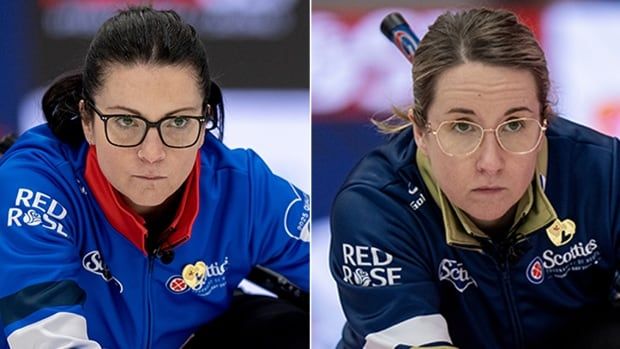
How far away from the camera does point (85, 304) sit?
114 centimetres

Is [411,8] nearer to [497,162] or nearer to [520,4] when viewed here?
[520,4]

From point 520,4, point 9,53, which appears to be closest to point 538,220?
point 520,4

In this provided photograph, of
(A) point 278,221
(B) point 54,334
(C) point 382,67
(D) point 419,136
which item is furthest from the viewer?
(C) point 382,67

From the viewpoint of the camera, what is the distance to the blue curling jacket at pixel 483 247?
3.70 ft

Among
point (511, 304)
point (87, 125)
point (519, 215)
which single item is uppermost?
point (87, 125)

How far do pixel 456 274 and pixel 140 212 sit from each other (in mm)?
381

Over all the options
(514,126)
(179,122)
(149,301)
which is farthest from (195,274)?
(514,126)

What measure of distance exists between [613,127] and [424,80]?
38 cm

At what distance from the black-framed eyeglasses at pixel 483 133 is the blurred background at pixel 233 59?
31 cm

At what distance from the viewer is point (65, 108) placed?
1163mm

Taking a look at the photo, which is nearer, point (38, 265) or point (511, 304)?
point (38, 265)

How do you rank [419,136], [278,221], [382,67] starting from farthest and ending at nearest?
[382,67] → [278,221] → [419,136]

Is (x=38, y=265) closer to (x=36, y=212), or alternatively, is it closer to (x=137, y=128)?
(x=36, y=212)

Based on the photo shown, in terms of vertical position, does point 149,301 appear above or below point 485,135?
below
